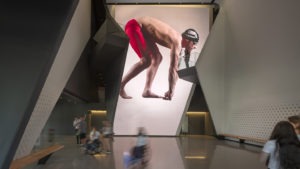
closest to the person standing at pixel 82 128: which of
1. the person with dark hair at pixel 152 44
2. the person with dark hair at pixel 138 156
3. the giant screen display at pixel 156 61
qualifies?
the person with dark hair at pixel 138 156

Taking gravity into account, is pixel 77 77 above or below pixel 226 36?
below

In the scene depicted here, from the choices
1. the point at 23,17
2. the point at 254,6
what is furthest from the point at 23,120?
the point at 254,6

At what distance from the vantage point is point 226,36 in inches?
698

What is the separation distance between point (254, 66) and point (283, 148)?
11.2m

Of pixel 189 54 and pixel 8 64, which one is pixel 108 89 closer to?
pixel 189 54

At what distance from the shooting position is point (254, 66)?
42.9 feet

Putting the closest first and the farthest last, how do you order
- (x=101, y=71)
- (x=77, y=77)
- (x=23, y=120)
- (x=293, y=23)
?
(x=23, y=120) < (x=293, y=23) < (x=77, y=77) < (x=101, y=71)

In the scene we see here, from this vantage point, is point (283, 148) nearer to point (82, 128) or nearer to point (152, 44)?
point (82, 128)

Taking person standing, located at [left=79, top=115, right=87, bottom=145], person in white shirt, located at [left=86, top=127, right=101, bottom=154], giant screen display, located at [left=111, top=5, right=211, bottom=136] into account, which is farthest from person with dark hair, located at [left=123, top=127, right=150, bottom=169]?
giant screen display, located at [left=111, top=5, right=211, bottom=136]

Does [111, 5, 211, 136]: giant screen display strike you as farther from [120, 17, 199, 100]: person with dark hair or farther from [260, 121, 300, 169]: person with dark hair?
[260, 121, 300, 169]: person with dark hair

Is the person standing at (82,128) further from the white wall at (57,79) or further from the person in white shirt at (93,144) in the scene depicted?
the person in white shirt at (93,144)

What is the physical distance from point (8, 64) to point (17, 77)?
0.23m

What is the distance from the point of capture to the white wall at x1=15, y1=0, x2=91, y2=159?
23.9 feet

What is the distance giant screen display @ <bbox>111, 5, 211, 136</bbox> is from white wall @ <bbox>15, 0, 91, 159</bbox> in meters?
3.76
